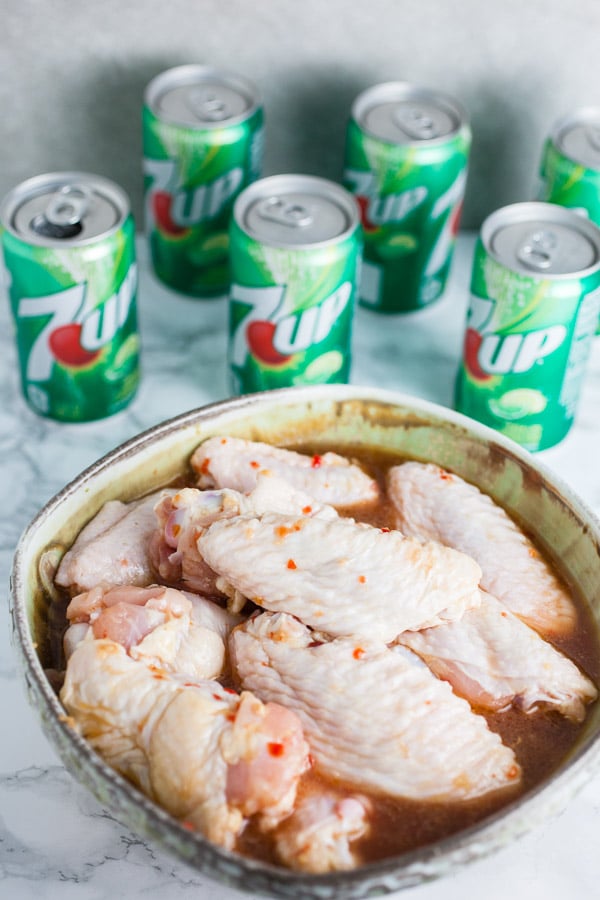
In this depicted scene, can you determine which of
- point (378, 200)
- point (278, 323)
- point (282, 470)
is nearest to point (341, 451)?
point (282, 470)

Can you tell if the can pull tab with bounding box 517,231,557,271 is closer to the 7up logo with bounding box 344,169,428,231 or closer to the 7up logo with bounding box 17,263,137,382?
the 7up logo with bounding box 344,169,428,231

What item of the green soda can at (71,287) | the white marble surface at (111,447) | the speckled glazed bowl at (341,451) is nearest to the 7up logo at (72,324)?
the green soda can at (71,287)

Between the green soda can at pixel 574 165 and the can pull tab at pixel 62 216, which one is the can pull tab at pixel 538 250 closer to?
the green soda can at pixel 574 165

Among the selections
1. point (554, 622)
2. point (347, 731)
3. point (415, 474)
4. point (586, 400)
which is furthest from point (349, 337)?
point (347, 731)

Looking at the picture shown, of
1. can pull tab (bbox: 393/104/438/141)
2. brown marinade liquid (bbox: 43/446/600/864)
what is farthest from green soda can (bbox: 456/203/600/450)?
brown marinade liquid (bbox: 43/446/600/864)

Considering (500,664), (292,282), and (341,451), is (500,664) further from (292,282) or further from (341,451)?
(292,282)

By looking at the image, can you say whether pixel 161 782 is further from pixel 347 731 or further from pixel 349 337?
pixel 349 337
